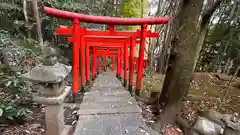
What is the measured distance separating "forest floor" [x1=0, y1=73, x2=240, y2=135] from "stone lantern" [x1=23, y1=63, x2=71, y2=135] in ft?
2.44

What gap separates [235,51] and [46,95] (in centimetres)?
798

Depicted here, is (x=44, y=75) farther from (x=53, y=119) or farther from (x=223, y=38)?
(x=223, y=38)

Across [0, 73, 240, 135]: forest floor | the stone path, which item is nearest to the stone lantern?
the stone path

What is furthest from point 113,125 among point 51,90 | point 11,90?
point 11,90

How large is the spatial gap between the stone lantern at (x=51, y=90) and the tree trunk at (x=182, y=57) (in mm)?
1535

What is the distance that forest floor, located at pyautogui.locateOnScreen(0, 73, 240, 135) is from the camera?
280 centimetres

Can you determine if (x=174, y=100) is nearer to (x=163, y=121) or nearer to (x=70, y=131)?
(x=163, y=121)

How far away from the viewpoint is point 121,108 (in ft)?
9.46

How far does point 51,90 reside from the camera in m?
2.01

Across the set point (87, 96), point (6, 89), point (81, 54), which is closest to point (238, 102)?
point (87, 96)

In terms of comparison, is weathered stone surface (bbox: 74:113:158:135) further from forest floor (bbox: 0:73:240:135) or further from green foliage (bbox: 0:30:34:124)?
green foliage (bbox: 0:30:34:124)

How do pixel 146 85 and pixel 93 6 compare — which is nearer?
pixel 146 85

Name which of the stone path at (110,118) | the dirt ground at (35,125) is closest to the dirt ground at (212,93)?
the stone path at (110,118)

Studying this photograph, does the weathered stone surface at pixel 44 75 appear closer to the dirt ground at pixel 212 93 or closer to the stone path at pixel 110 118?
the stone path at pixel 110 118
